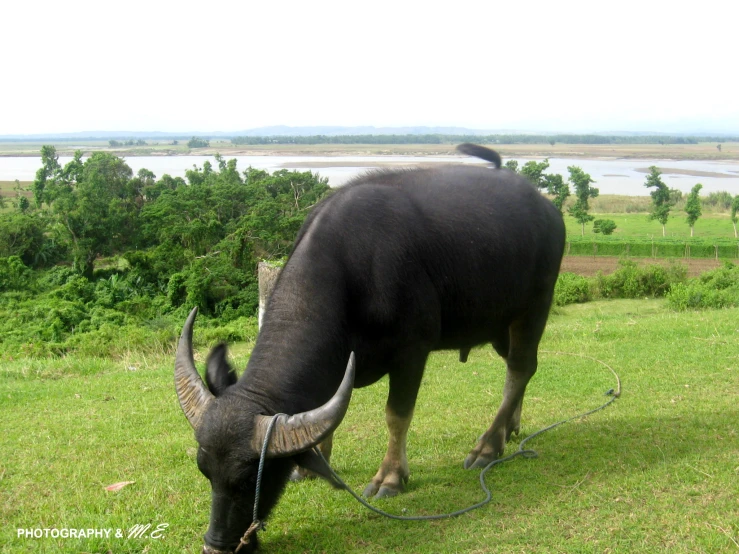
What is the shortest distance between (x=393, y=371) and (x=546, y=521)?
1.28 m

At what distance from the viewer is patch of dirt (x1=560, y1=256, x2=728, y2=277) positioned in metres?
31.8

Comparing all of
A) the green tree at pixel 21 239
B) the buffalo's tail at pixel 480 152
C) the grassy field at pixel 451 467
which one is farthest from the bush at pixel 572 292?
the green tree at pixel 21 239

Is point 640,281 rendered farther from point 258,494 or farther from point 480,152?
point 258,494

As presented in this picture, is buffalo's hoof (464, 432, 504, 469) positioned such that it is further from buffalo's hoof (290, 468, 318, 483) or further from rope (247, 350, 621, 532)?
buffalo's hoof (290, 468, 318, 483)

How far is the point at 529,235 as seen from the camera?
5258 mm

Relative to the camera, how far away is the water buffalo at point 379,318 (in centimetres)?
342

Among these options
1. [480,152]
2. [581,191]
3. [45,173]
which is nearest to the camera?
[480,152]

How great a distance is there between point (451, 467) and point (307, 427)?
214 cm

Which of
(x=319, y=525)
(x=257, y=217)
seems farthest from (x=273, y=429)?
(x=257, y=217)

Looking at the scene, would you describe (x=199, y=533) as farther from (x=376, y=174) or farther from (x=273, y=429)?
(x=376, y=174)

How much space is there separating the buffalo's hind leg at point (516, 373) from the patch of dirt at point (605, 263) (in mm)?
26705

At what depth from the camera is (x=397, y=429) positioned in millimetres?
4605

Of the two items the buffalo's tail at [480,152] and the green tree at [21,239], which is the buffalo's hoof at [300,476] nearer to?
the buffalo's tail at [480,152]

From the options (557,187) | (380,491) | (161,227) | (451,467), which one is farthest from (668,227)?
(380,491)
